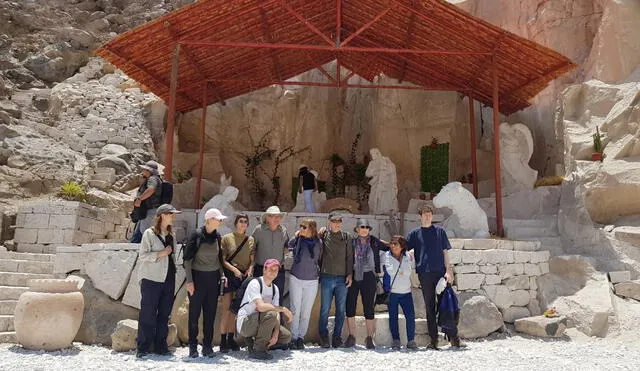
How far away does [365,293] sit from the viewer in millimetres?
5461

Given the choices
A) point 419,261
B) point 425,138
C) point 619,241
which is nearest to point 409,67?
point 425,138

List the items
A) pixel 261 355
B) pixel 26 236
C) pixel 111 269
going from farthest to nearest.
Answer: pixel 26 236, pixel 111 269, pixel 261 355

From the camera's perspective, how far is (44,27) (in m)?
19.1

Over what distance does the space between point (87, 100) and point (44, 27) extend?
23.1 feet

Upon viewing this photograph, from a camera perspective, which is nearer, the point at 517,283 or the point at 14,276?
the point at 14,276

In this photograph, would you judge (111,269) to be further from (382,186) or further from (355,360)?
(382,186)

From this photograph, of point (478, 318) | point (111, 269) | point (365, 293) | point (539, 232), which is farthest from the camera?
point (539, 232)

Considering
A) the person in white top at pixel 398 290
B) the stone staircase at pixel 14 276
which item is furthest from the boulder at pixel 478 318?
the stone staircase at pixel 14 276

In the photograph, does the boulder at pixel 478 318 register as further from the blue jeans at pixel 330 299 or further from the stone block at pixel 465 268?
the blue jeans at pixel 330 299

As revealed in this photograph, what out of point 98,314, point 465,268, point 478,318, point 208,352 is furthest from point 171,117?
point 478,318

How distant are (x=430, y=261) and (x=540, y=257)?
10.3 feet

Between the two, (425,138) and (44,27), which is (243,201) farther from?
(44,27)

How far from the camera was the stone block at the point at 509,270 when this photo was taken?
7184 millimetres

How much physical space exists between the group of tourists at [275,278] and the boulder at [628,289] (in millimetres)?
3392
